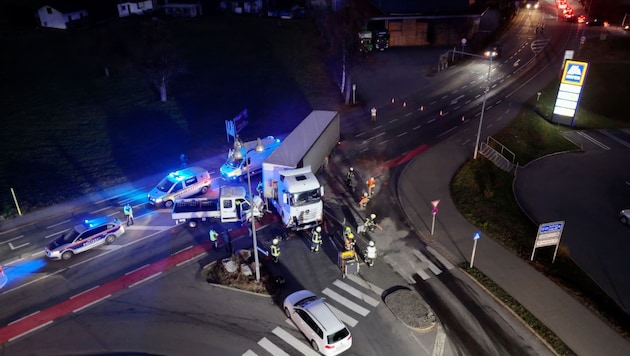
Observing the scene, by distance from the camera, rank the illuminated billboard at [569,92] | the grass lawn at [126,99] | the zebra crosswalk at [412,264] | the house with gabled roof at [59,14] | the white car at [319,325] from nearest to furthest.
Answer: the white car at [319,325] → the zebra crosswalk at [412,264] → the grass lawn at [126,99] → the illuminated billboard at [569,92] → the house with gabled roof at [59,14]

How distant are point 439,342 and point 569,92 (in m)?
33.2

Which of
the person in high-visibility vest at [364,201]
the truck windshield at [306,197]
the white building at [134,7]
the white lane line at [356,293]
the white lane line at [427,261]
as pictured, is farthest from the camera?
the white building at [134,7]

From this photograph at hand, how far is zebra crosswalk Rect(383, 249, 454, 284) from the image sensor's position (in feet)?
75.7

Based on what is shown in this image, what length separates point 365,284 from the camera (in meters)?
22.3


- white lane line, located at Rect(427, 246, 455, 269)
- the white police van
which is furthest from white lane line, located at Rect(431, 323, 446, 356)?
the white police van

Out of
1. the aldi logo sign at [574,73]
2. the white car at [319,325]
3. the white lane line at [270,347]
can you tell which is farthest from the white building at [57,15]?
the aldi logo sign at [574,73]

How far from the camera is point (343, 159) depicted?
3681 centimetres

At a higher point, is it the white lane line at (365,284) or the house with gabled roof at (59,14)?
the house with gabled roof at (59,14)

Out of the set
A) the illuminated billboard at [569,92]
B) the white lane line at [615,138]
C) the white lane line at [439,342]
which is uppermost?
the illuminated billboard at [569,92]

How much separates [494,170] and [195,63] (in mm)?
42198

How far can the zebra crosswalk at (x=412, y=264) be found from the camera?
23.1 metres

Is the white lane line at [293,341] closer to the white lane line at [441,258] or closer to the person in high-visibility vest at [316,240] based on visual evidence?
the person in high-visibility vest at [316,240]

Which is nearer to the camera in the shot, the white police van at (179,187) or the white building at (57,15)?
the white police van at (179,187)

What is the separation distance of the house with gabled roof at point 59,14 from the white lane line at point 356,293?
69476 mm
